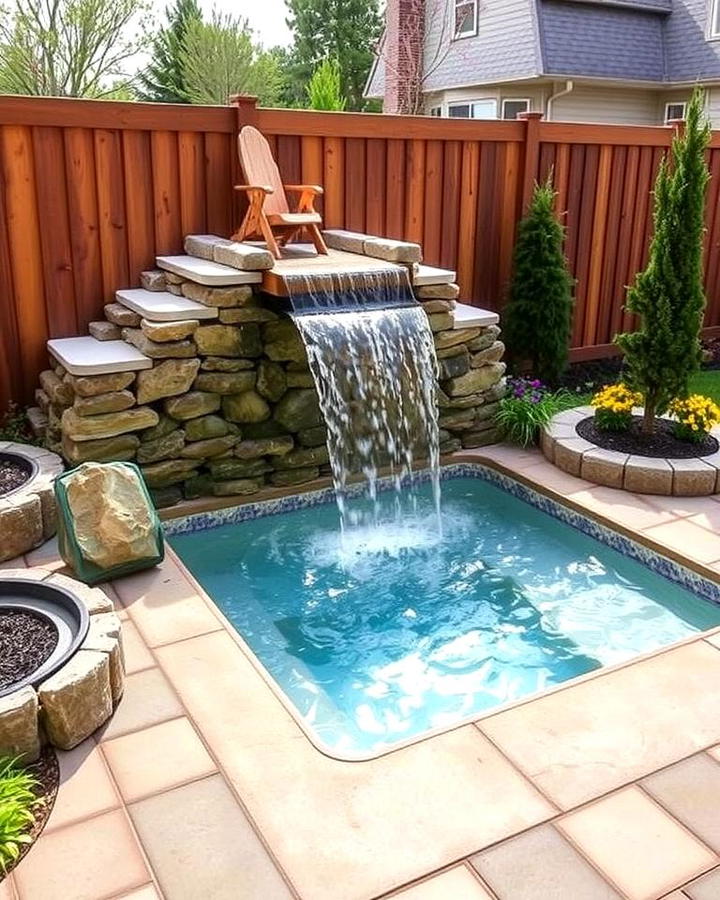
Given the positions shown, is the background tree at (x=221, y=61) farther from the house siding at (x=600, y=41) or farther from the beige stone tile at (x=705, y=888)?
the beige stone tile at (x=705, y=888)

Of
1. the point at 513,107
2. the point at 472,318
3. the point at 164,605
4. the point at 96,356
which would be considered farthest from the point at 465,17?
the point at 164,605

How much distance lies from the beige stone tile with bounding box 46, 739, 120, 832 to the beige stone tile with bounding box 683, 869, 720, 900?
1493mm

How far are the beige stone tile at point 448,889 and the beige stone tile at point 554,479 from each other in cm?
280

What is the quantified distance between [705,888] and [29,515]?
298cm

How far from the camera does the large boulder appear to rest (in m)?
3.51

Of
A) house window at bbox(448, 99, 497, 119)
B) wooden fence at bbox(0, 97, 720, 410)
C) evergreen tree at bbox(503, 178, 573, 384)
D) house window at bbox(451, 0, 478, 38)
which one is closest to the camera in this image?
wooden fence at bbox(0, 97, 720, 410)

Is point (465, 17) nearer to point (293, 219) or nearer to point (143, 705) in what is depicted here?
point (293, 219)

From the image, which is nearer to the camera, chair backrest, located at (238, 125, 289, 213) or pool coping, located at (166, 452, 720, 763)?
pool coping, located at (166, 452, 720, 763)

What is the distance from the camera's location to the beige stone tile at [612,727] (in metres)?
2.44

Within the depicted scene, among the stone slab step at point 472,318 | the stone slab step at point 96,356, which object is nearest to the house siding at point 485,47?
the stone slab step at point 472,318

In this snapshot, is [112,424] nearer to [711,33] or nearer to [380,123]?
[380,123]

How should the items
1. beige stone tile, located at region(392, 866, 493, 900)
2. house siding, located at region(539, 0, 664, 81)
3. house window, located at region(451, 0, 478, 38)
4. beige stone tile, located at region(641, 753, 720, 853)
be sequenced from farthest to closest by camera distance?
house window, located at region(451, 0, 478, 38), house siding, located at region(539, 0, 664, 81), beige stone tile, located at region(641, 753, 720, 853), beige stone tile, located at region(392, 866, 493, 900)

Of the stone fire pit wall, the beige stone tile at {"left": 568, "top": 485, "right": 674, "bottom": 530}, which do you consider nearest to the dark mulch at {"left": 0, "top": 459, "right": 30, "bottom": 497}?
the stone fire pit wall

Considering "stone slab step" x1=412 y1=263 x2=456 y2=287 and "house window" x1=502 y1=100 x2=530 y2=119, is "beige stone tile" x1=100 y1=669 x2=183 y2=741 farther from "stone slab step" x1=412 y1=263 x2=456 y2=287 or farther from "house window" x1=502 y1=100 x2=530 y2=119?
"house window" x1=502 y1=100 x2=530 y2=119
